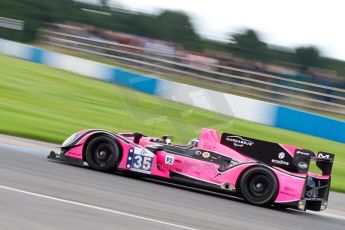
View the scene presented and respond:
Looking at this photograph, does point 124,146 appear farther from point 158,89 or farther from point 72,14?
point 72,14

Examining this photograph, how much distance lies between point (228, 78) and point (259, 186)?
17.3m

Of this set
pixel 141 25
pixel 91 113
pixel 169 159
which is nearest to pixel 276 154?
pixel 169 159

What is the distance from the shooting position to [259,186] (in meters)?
9.45

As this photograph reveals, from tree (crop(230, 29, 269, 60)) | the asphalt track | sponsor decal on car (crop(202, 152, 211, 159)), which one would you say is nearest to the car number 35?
the asphalt track

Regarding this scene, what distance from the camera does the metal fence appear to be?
947 inches

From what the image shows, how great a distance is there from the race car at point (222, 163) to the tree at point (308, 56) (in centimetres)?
2163

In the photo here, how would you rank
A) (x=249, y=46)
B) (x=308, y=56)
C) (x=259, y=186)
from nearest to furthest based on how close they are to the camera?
(x=259, y=186) < (x=308, y=56) < (x=249, y=46)

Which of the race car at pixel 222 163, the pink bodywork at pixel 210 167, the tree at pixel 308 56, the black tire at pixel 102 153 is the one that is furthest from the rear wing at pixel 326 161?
the tree at pixel 308 56

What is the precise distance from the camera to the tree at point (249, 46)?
32.0 m

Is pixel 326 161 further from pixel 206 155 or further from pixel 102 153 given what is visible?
pixel 102 153

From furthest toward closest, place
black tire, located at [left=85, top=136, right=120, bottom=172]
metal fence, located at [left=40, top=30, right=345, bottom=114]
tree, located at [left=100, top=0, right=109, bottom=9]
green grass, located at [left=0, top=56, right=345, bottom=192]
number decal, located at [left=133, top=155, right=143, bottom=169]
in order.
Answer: tree, located at [left=100, top=0, right=109, bottom=9] → metal fence, located at [left=40, top=30, right=345, bottom=114] → green grass, located at [left=0, top=56, right=345, bottom=192] → black tire, located at [left=85, top=136, right=120, bottom=172] → number decal, located at [left=133, top=155, right=143, bottom=169]

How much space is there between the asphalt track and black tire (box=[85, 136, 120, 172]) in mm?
198

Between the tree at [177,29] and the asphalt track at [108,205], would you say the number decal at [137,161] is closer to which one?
the asphalt track at [108,205]

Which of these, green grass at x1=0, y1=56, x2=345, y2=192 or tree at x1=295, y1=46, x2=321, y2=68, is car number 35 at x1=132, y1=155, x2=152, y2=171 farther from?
tree at x1=295, y1=46, x2=321, y2=68
